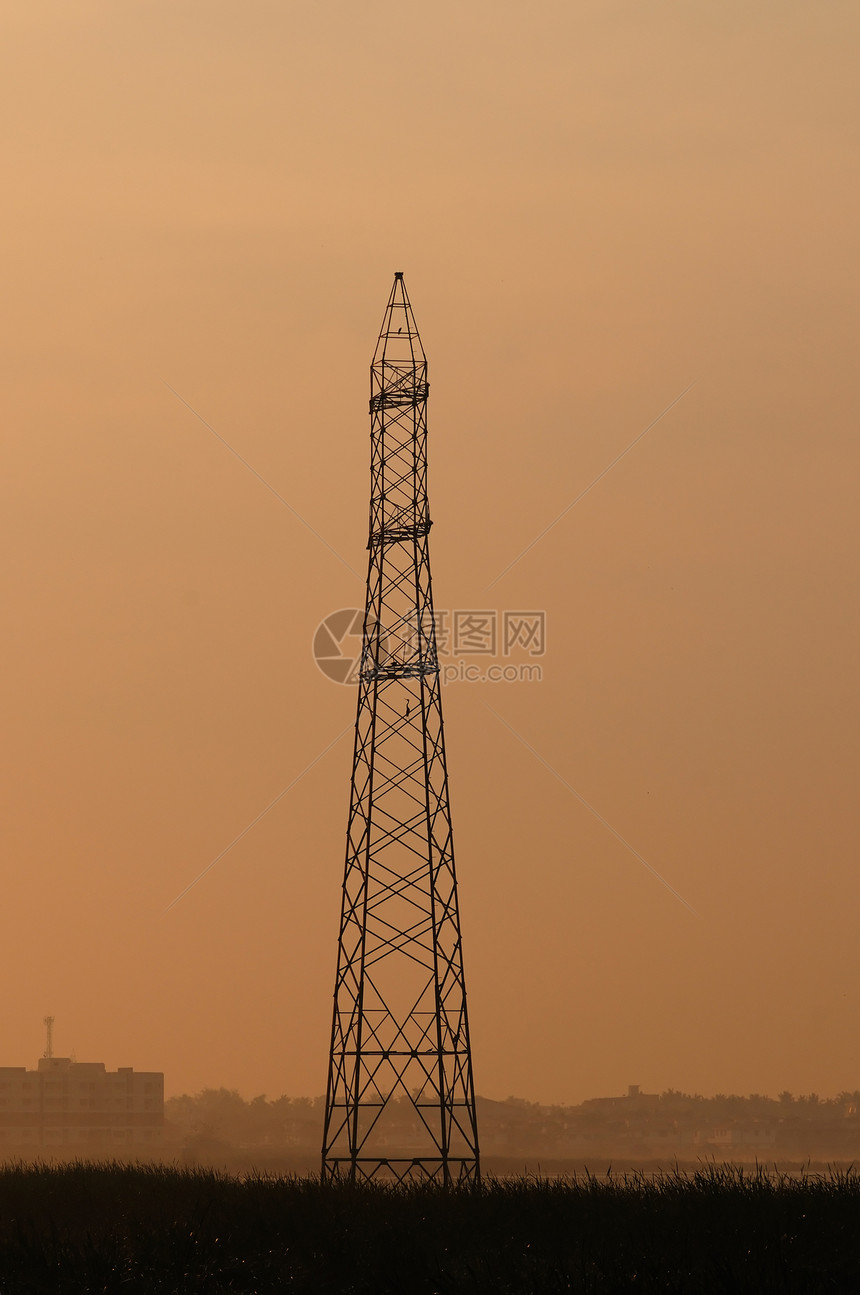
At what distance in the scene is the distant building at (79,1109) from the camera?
147 metres

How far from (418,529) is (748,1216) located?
22.1m

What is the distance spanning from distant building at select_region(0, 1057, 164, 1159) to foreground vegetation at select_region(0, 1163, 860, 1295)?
122 metres

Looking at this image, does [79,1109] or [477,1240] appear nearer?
[477,1240]

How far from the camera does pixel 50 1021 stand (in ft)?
535

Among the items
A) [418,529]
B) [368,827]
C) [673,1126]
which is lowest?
[673,1126]

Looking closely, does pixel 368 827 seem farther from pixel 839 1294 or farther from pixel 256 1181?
pixel 839 1294

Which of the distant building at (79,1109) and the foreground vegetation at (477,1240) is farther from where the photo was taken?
the distant building at (79,1109)

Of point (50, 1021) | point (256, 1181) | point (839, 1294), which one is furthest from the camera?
point (50, 1021)

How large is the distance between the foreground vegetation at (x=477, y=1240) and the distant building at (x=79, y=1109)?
122 meters

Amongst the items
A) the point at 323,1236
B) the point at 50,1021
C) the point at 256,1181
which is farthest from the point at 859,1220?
the point at 50,1021

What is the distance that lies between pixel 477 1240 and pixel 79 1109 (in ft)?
433

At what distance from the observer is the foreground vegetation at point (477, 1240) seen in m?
22.0

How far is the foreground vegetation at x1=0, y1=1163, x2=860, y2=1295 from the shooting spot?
72.3ft

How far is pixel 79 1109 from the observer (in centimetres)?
14975
